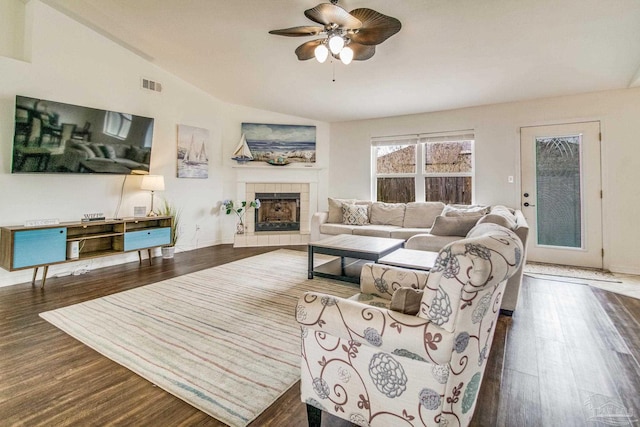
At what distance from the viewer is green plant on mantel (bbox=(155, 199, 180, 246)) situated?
4.80m

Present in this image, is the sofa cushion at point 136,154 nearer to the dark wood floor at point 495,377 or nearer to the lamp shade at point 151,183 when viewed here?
the lamp shade at point 151,183

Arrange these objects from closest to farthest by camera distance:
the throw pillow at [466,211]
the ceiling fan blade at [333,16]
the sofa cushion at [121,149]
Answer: the ceiling fan blade at [333,16] < the sofa cushion at [121,149] < the throw pillow at [466,211]

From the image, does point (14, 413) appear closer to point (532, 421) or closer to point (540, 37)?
point (532, 421)

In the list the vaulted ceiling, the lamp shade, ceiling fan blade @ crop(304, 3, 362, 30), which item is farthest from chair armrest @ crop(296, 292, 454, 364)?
the lamp shade

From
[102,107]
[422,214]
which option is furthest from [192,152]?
[422,214]

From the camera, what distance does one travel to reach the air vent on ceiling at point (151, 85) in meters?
4.64

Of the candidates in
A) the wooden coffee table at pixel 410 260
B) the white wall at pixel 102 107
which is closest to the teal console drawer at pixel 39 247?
the white wall at pixel 102 107

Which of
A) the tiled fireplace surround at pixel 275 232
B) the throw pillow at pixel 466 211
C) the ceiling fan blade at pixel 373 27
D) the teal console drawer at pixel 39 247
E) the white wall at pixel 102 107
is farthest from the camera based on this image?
the tiled fireplace surround at pixel 275 232

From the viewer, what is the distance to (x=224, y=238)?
20.2 feet

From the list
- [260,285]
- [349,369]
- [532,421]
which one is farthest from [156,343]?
[532,421]

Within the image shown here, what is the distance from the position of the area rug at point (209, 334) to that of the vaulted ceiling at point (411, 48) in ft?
9.21

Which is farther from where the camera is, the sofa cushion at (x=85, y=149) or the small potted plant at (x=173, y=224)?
the small potted plant at (x=173, y=224)

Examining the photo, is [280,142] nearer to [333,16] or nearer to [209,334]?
[333,16]

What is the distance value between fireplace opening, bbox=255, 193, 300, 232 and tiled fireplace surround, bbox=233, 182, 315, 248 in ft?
0.29
